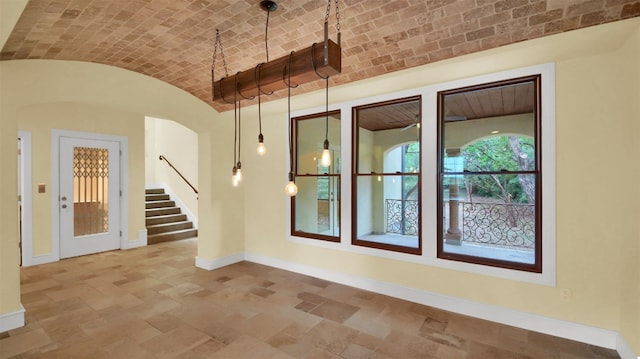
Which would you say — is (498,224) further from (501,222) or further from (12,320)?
(12,320)

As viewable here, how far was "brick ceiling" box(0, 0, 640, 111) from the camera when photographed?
2.18m

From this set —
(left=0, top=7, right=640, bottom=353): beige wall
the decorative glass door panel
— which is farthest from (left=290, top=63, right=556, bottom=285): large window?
the decorative glass door panel

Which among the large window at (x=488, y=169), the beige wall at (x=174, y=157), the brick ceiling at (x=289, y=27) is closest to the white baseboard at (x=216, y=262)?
the brick ceiling at (x=289, y=27)

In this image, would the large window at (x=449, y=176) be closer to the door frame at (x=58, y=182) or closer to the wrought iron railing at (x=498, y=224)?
the wrought iron railing at (x=498, y=224)

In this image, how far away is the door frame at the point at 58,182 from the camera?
499cm

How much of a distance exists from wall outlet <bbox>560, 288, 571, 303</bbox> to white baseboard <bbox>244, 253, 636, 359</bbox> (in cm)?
20

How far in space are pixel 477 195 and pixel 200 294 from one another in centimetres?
419

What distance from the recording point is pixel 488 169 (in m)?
3.80

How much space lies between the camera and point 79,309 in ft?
10.4

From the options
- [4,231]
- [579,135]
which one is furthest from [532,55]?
[4,231]

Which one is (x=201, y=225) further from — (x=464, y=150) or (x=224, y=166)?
(x=464, y=150)

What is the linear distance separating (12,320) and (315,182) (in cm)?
423

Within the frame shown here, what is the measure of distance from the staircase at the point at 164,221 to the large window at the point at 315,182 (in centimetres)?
353

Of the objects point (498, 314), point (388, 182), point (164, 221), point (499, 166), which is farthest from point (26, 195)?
point (499, 166)
